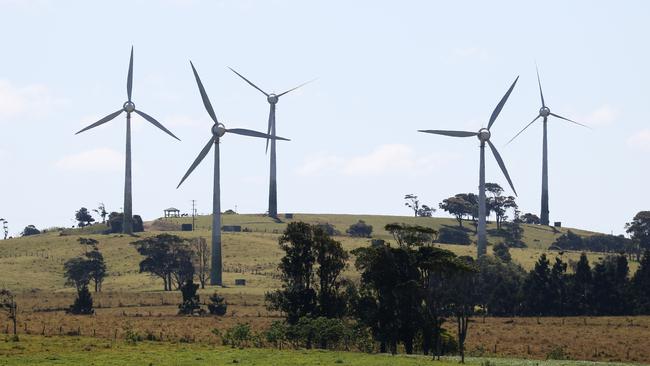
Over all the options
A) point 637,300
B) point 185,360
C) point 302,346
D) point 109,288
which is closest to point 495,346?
point 302,346

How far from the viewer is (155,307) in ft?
516

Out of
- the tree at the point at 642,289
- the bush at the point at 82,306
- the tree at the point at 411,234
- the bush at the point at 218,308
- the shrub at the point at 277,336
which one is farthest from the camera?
the tree at the point at 642,289

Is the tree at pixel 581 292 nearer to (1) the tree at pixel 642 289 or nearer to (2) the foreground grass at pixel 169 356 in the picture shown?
(1) the tree at pixel 642 289

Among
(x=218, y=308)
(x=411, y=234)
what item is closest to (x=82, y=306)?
(x=218, y=308)

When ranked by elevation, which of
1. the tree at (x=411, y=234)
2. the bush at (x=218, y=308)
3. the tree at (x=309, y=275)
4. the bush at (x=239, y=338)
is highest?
the tree at (x=411, y=234)

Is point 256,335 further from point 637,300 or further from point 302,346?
point 637,300

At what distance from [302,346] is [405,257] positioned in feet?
39.0

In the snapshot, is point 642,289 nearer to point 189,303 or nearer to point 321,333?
point 189,303

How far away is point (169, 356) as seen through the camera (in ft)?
264

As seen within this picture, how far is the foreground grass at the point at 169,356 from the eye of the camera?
7619 centimetres

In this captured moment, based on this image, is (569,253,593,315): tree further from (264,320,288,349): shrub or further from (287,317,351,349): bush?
(264,320,288,349): shrub

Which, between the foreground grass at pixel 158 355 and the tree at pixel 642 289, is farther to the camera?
the tree at pixel 642 289

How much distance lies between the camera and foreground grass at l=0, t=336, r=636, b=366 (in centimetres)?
7619

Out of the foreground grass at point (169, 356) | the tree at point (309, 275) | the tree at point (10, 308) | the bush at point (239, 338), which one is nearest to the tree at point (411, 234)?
the tree at point (309, 275)
